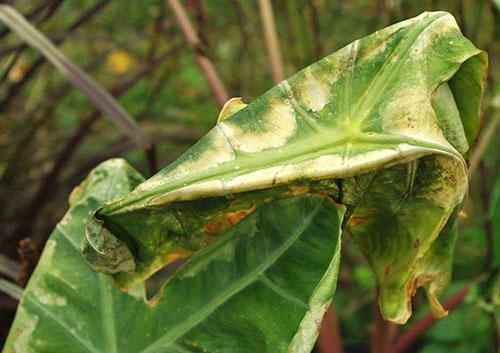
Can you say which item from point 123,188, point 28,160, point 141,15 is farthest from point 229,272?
point 141,15

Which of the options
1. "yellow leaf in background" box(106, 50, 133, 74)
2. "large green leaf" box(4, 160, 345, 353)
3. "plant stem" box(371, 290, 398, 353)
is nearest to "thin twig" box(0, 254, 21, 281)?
"large green leaf" box(4, 160, 345, 353)

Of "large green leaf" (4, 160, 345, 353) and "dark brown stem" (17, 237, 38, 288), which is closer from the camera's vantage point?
"large green leaf" (4, 160, 345, 353)

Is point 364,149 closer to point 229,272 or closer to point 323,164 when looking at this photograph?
point 323,164

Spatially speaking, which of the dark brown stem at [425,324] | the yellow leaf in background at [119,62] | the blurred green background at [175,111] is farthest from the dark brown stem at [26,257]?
the yellow leaf in background at [119,62]

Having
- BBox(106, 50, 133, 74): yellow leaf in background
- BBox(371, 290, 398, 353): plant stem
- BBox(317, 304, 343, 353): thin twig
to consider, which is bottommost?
BBox(106, 50, 133, 74): yellow leaf in background

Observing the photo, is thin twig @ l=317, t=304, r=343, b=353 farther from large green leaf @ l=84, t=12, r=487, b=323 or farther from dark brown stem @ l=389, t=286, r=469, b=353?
large green leaf @ l=84, t=12, r=487, b=323

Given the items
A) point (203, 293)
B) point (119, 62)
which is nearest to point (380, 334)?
point (203, 293)

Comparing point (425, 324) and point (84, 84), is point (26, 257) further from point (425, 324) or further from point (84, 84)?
point (425, 324)
